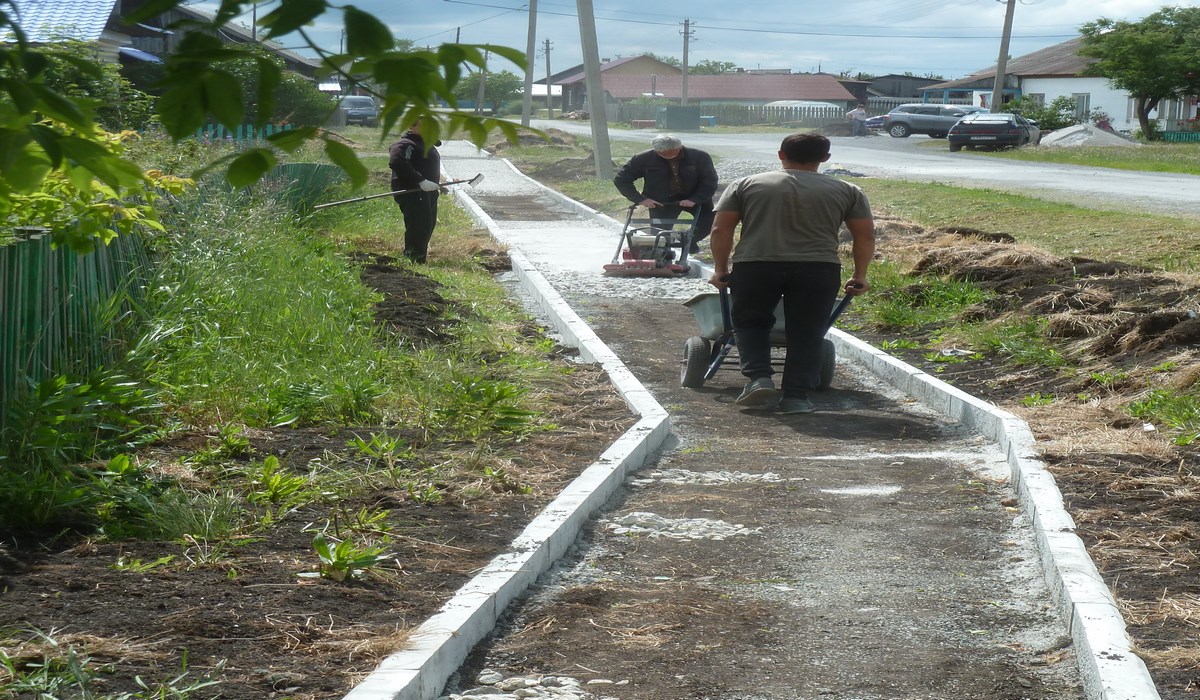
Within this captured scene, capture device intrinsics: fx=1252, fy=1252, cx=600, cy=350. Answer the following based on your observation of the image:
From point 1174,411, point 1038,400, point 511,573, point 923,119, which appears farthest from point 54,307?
point 923,119

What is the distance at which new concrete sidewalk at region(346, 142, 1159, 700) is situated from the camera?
3.42 meters

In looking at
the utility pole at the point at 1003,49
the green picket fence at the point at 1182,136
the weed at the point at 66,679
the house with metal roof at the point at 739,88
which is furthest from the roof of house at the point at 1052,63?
the weed at the point at 66,679

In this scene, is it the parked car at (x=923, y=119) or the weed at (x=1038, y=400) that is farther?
the parked car at (x=923, y=119)

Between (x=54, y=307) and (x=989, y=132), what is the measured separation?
125 feet

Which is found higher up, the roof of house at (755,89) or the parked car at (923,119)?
A: the roof of house at (755,89)

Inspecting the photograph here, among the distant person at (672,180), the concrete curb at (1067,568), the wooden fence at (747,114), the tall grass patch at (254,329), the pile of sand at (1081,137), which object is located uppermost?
the wooden fence at (747,114)

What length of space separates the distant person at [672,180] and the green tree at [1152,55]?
42434mm

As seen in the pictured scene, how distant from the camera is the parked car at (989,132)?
132ft

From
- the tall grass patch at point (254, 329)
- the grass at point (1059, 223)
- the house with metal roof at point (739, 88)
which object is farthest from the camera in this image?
the house with metal roof at point (739, 88)

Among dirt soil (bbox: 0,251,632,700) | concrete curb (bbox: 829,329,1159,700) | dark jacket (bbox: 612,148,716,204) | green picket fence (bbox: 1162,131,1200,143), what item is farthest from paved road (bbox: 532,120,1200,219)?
green picket fence (bbox: 1162,131,1200,143)

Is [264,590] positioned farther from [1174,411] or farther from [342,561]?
[1174,411]

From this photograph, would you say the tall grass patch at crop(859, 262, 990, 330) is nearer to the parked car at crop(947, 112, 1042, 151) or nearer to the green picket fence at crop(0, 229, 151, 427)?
the green picket fence at crop(0, 229, 151, 427)

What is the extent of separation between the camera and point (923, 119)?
173 feet

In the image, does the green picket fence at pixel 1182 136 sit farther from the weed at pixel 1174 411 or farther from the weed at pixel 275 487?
the weed at pixel 275 487
